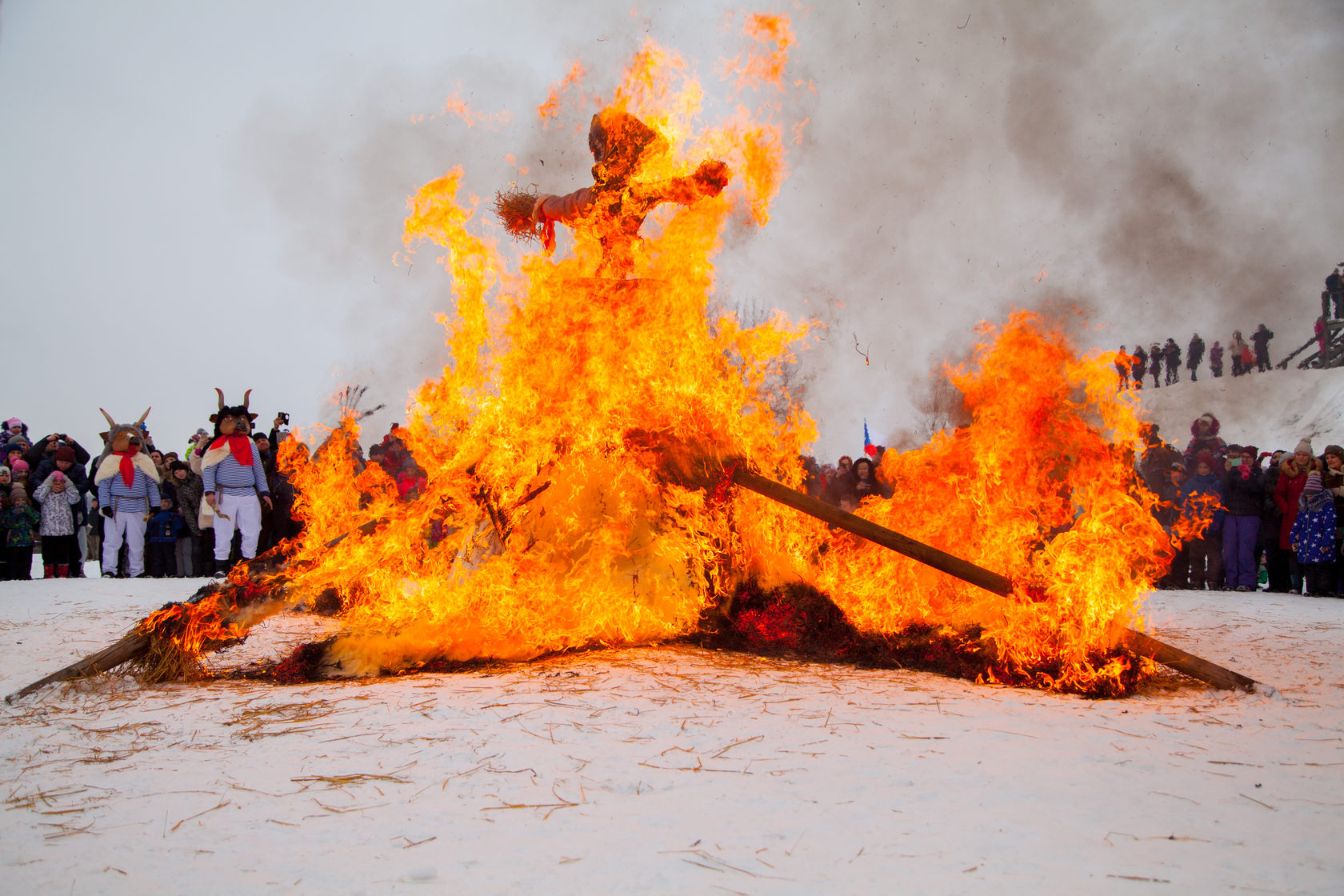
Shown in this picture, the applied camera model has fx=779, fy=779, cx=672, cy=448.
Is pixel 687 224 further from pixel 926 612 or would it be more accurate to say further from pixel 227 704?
pixel 227 704

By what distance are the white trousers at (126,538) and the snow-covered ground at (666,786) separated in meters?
7.34

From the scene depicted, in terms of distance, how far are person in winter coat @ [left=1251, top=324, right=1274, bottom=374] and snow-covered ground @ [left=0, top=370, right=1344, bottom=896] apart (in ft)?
112

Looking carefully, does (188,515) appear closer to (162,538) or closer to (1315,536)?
(162,538)

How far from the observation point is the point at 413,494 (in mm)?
5930

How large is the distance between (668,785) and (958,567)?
9.04ft

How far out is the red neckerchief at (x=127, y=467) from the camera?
10508 mm

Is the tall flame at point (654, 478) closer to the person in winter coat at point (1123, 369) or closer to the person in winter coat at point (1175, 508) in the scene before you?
the person in winter coat at point (1123, 369)

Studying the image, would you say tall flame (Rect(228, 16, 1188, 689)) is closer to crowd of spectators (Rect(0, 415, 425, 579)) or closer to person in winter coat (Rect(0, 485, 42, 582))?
crowd of spectators (Rect(0, 415, 425, 579))

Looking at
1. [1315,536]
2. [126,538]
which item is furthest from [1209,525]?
[126,538]

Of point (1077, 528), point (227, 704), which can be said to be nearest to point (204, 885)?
point (227, 704)

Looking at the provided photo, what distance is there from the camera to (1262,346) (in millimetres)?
32250

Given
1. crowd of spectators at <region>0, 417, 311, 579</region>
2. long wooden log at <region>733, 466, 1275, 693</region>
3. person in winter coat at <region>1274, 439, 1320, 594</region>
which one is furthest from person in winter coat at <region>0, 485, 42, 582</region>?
person in winter coat at <region>1274, 439, 1320, 594</region>

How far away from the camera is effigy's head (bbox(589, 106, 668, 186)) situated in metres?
6.23

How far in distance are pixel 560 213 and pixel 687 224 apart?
1.13m
